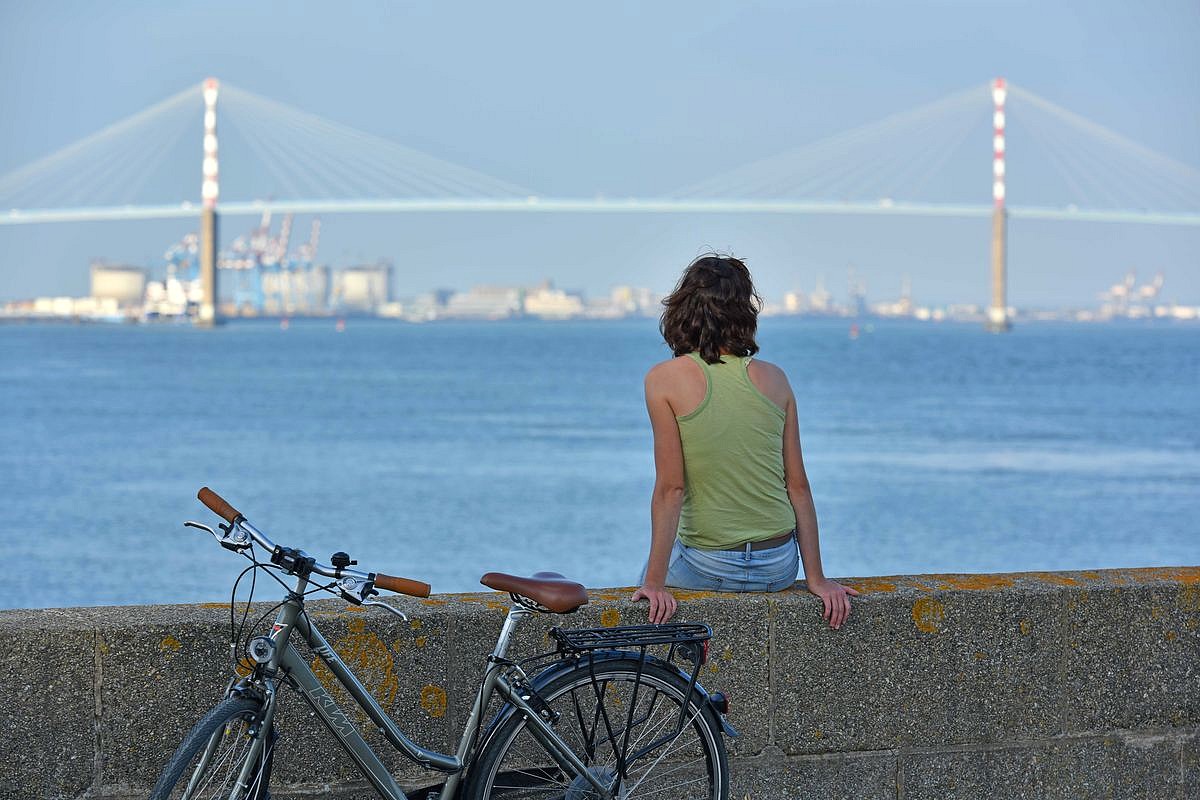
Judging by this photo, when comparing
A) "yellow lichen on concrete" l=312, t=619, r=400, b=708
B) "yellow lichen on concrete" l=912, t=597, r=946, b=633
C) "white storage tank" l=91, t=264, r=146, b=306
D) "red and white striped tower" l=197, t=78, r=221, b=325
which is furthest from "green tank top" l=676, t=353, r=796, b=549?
"white storage tank" l=91, t=264, r=146, b=306

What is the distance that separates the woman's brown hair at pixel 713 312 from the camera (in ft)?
8.70

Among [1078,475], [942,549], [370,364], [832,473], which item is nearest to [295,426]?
[832,473]

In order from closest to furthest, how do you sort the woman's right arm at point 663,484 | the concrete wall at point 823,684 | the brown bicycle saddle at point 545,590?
the brown bicycle saddle at point 545,590
the concrete wall at point 823,684
the woman's right arm at point 663,484

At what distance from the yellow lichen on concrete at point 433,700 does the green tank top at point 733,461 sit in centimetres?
50

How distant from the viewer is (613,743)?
2.46 meters

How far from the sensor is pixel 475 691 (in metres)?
2.67

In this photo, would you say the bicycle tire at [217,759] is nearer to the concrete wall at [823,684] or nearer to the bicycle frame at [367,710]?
the bicycle frame at [367,710]

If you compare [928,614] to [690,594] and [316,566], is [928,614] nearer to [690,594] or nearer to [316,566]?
[690,594]

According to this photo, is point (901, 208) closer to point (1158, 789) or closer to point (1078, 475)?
point (1078, 475)

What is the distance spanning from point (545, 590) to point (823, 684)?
721 mm

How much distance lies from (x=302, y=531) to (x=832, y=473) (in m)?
9.60

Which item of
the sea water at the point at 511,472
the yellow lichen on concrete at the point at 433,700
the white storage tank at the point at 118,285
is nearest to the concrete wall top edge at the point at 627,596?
the yellow lichen on concrete at the point at 433,700

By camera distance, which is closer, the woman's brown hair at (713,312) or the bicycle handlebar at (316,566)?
the bicycle handlebar at (316,566)

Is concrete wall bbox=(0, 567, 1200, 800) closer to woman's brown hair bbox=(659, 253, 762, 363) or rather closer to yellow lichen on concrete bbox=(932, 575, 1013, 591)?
yellow lichen on concrete bbox=(932, 575, 1013, 591)
